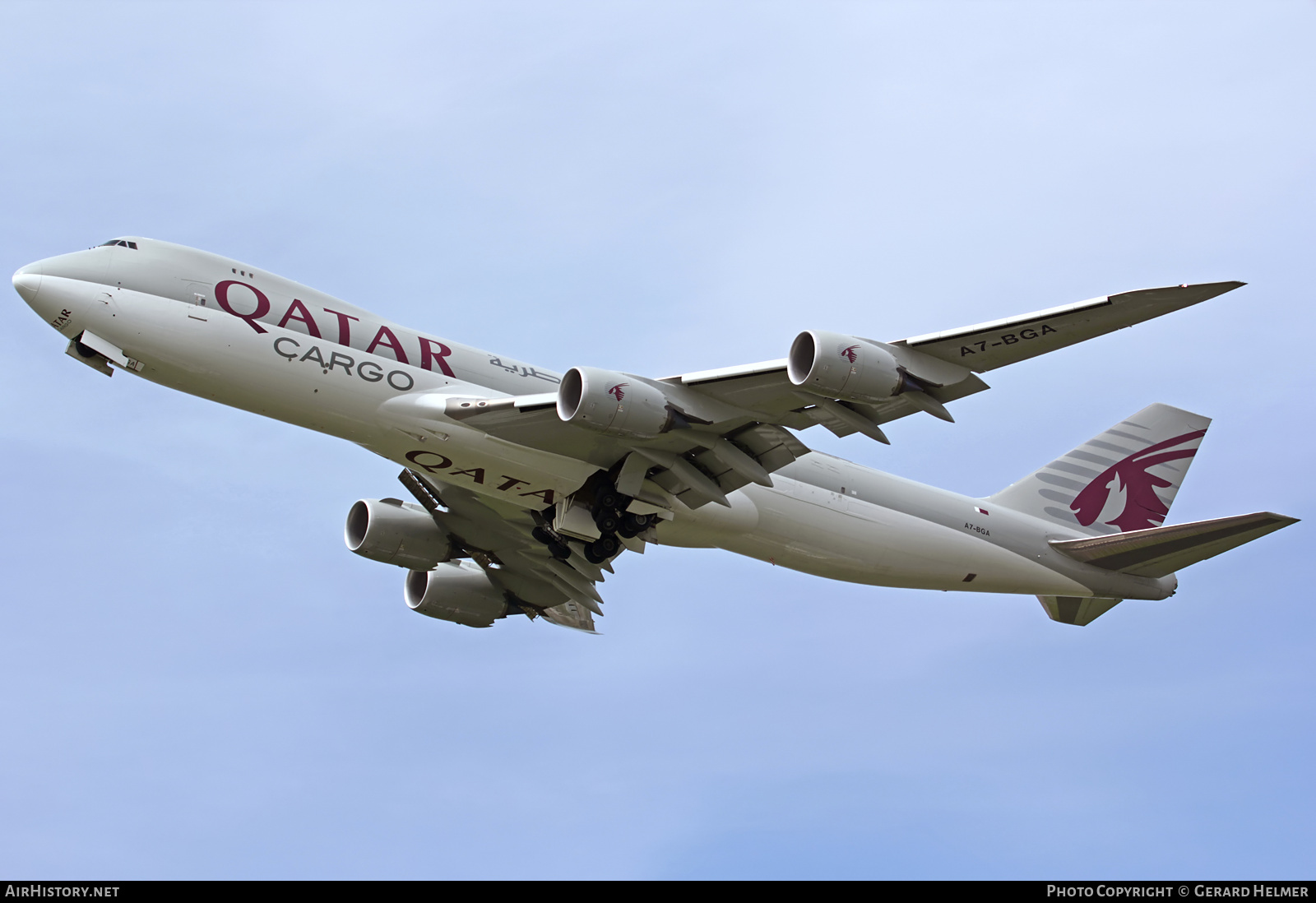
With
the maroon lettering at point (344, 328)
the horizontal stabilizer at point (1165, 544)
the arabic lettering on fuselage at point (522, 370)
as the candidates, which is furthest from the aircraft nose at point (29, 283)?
the horizontal stabilizer at point (1165, 544)

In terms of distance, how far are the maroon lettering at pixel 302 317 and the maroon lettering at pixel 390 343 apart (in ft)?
3.69

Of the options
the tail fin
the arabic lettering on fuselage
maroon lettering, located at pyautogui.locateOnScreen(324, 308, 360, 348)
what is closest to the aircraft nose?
maroon lettering, located at pyautogui.locateOnScreen(324, 308, 360, 348)

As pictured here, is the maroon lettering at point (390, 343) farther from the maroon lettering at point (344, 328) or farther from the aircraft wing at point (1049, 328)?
the aircraft wing at point (1049, 328)

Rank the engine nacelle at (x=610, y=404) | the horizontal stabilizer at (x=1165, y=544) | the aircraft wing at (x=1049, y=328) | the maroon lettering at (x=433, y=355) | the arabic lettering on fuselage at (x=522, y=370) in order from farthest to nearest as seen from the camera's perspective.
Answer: the horizontal stabilizer at (x=1165, y=544) → the arabic lettering on fuselage at (x=522, y=370) → the maroon lettering at (x=433, y=355) → the engine nacelle at (x=610, y=404) → the aircraft wing at (x=1049, y=328)

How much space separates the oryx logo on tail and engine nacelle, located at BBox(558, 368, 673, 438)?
14.6m

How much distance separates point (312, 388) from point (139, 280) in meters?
3.84

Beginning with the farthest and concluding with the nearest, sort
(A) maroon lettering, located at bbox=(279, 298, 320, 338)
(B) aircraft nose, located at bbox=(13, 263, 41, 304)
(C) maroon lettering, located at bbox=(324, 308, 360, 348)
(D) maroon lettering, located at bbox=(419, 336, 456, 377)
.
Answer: (D) maroon lettering, located at bbox=(419, 336, 456, 377) → (C) maroon lettering, located at bbox=(324, 308, 360, 348) → (A) maroon lettering, located at bbox=(279, 298, 320, 338) → (B) aircraft nose, located at bbox=(13, 263, 41, 304)

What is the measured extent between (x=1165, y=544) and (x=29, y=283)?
83.3 feet

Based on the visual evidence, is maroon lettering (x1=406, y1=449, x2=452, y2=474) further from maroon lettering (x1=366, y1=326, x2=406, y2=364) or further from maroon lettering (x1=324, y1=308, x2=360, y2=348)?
maroon lettering (x1=324, y1=308, x2=360, y2=348)

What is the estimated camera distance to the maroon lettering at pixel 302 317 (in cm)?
2428

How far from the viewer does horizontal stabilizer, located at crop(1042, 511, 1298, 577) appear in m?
27.6

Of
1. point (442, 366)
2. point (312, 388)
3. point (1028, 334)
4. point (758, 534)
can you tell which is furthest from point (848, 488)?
→ point (312, 388)

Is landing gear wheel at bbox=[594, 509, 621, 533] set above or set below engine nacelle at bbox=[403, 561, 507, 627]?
below

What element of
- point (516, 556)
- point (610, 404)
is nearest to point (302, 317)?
point (610, 404)
